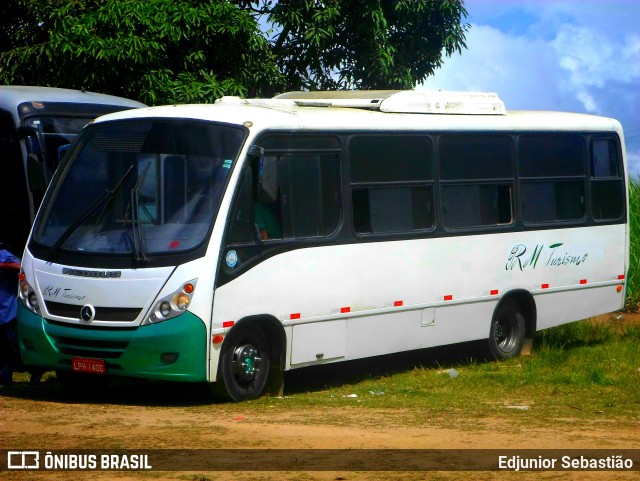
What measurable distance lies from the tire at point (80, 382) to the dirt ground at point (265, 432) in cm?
45

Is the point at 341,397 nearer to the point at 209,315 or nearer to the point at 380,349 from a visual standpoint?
the point at 380,349

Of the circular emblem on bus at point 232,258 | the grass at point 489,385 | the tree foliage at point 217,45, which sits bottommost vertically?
the grass at point 489,385

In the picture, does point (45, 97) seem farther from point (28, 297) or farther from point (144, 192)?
point (144, 192)

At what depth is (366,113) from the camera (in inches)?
520

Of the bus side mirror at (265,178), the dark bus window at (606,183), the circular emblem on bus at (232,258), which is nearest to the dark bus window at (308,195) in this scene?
the bus side mirror at (265,178)

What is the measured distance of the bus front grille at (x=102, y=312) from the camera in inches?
438

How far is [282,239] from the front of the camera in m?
11.9

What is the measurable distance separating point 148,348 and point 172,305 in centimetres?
41

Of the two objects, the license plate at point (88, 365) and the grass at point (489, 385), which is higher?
the license plate at point (88, 365)

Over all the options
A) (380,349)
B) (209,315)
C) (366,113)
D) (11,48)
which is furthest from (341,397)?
(11,48)

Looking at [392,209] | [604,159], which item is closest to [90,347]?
[392,209]

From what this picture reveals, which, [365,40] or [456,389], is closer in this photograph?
[456,389]

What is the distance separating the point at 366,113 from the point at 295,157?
1.36 metres

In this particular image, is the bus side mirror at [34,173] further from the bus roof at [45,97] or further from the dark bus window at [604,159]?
the dark bus window at [604,159]
